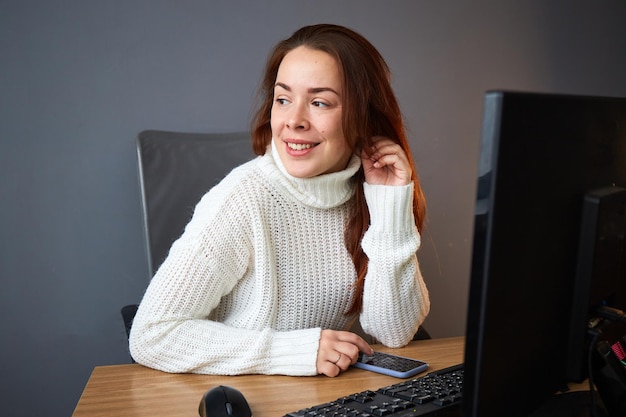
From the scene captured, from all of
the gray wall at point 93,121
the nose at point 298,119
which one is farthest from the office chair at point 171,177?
the nose at point 298,119

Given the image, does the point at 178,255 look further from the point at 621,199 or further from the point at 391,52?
the point at 391,52

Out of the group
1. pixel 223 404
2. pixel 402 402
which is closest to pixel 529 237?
pixel 402 402

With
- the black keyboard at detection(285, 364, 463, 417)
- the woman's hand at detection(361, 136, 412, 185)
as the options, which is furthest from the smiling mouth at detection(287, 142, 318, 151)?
the black keyboard at detection(285, 364, 463, 417)

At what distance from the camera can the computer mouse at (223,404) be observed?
88cm

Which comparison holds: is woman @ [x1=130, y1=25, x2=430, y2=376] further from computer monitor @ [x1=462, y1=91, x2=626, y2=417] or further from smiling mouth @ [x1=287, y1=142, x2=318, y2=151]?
→ computer monitor @ [x1=462, y1=91, x2=626, y2=417]

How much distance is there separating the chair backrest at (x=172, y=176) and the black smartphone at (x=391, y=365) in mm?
779

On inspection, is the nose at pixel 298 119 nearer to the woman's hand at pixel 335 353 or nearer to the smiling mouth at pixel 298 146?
the smiling mouth at pixel 298 146

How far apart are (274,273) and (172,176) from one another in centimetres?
60

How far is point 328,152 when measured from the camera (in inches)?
53.9

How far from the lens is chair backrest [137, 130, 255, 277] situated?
70.5 inches

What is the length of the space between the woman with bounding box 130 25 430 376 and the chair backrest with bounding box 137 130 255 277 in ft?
1.28

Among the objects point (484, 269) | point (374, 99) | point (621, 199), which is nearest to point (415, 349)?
point (374, 99)

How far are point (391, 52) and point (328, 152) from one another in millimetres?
1045

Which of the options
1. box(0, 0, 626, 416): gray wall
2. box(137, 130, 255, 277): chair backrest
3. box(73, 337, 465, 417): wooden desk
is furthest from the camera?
box(0, 0, 626, 416): gray wall
